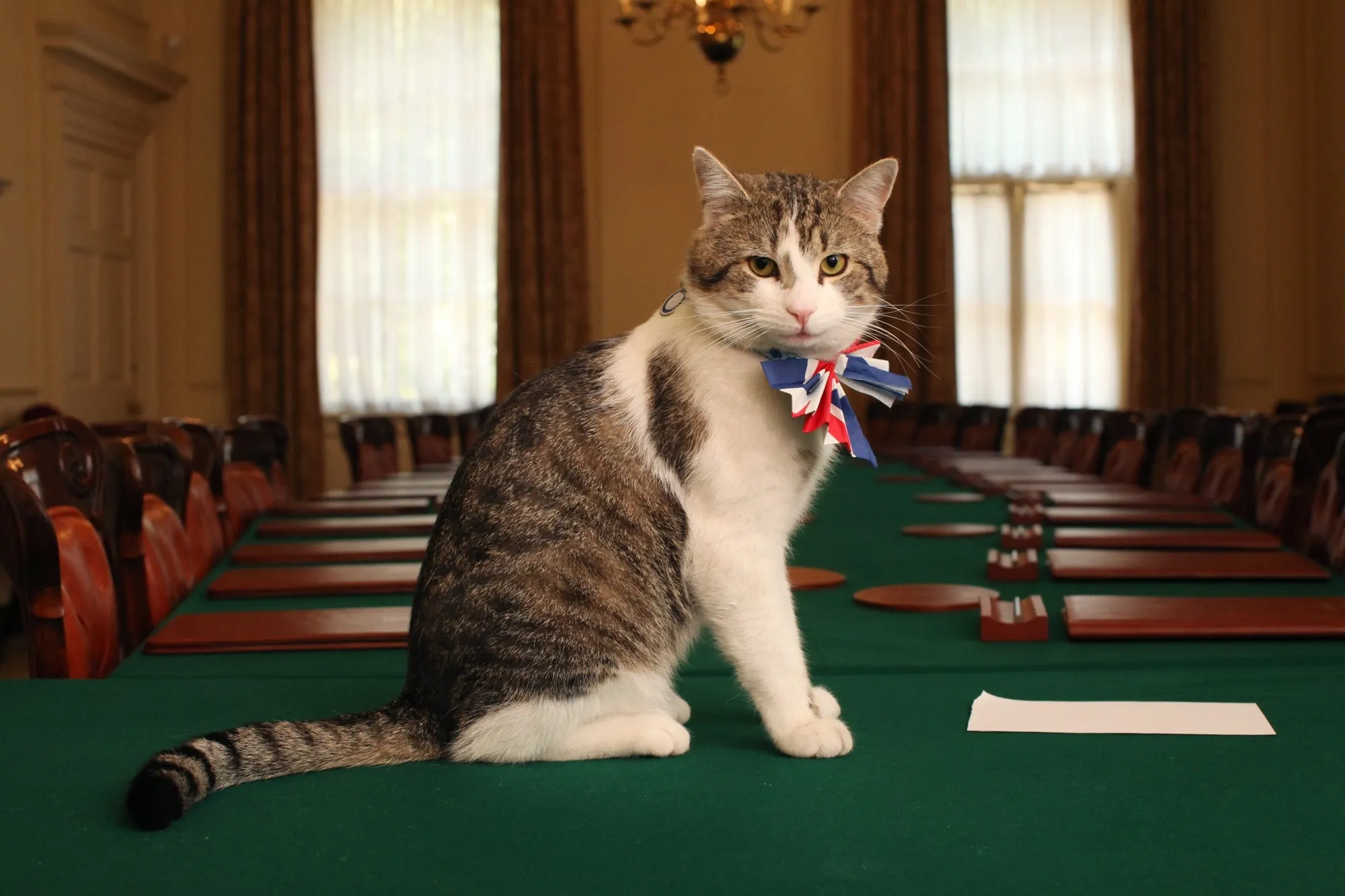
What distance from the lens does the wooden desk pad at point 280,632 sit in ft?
5.72

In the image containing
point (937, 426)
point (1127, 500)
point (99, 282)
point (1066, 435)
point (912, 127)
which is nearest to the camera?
point (1127, 500)

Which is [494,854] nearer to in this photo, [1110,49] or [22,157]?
[22,157]

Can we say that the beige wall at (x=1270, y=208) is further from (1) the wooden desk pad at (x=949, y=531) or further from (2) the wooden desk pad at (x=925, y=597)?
(2) the wooden desk pad at (x=925, y=597)

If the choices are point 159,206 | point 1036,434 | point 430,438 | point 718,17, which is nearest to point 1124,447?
point 1036,434

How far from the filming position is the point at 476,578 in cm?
128

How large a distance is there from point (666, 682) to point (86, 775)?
56cm

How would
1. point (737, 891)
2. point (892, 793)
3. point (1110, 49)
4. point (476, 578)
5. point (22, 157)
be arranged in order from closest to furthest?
point (737, 891), point (892, 793), point (476, 578), point (22, 157), point (1110, 49)

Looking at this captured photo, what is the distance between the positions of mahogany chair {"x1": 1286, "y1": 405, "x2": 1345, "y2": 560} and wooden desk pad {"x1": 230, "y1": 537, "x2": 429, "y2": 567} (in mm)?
1813

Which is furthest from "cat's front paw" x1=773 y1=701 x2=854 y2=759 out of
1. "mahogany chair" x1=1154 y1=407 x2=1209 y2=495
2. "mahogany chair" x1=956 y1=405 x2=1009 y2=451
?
"mahogany chair" x1=956 y1=405 x2=1009 y2=451

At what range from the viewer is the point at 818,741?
1.19 metres

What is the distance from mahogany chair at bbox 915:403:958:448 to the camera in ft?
21.1

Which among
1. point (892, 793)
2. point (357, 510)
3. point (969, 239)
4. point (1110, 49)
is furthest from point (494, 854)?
point (1110, 49)

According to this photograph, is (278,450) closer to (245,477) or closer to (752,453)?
(245,477)

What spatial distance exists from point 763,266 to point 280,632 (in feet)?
3.01
